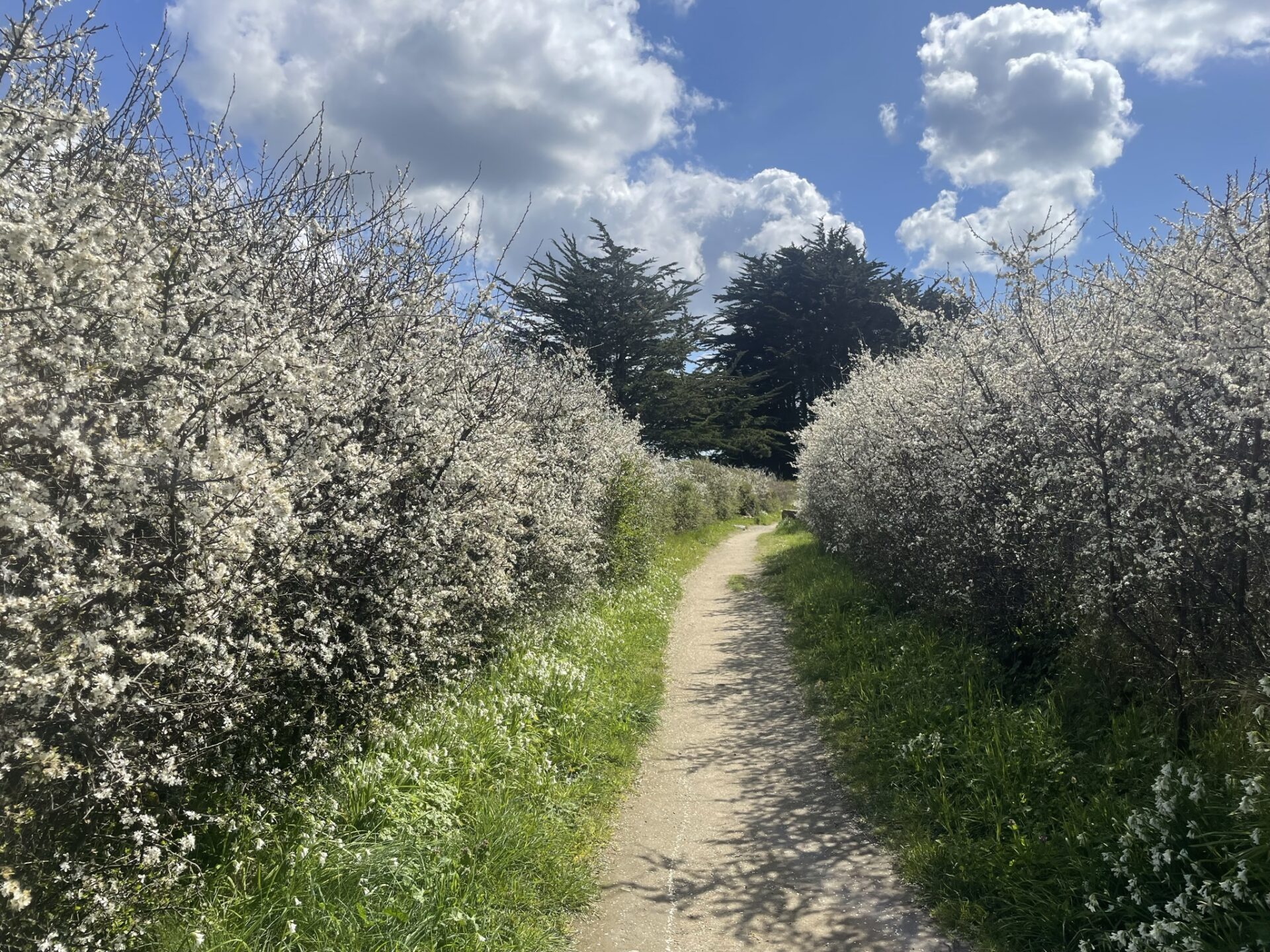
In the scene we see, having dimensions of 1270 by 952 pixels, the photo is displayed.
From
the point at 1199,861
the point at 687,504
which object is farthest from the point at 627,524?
the point at 1199,861

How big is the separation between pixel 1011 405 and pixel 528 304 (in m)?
16.5

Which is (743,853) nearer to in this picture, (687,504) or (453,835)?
(453,835)

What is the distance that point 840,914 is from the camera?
4.04 metres

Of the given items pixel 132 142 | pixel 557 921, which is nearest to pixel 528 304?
pixel 132 142

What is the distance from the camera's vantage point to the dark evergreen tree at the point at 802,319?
38.3 meters

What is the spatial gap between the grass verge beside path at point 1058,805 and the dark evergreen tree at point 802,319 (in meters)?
31.5

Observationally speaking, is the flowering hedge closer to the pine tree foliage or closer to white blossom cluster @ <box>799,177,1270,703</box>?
white blossom cluster @ <box>799,177,1270,703</box>

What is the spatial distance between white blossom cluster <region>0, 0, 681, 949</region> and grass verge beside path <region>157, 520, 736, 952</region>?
0.29 meters

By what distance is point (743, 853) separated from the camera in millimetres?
4738

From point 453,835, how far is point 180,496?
2598 mm

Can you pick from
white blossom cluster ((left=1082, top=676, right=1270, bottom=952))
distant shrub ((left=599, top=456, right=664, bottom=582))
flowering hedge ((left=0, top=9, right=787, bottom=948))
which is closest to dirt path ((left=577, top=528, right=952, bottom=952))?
white blossom cluster ((left=1082, top=676, right=1270, bottom=952))

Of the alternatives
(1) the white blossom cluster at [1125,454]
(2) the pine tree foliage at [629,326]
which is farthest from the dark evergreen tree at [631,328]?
(1) the white blossom cluster at [1125,454]

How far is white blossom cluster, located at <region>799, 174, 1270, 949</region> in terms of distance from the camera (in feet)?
11.6

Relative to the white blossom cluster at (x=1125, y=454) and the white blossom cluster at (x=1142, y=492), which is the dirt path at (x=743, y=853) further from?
the white blossom cluster at (x=1125, y=454)
